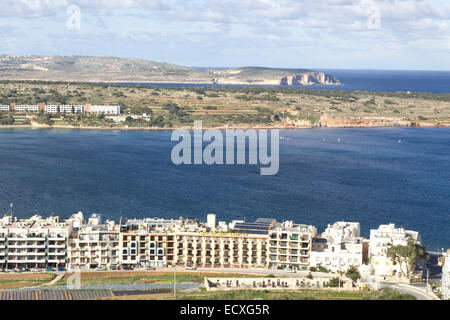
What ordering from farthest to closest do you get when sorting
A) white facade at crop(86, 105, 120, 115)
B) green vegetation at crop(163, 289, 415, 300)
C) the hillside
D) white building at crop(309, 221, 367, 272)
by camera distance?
the hillside → white facade at crop(86, 105, 120, 115) → white building at crop(309, 221, 367, 272) → green vegetation at crop(163, 289, 415, 300)

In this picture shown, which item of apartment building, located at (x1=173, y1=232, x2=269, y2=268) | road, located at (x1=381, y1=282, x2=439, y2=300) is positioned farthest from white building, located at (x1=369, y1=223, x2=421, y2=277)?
apartment building, located at (x1=173, y1=232, x2=269, y2=268)

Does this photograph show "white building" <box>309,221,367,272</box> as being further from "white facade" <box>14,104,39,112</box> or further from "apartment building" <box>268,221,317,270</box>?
"white facade" <box>14,104,39,112</box>

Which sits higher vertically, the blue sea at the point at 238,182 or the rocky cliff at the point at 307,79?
the rocky cliff at the point at 307,79

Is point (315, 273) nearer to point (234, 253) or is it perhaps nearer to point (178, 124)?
point (234, 253)

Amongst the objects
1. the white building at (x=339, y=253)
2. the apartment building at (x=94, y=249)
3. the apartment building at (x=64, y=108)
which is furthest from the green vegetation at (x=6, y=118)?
the white building at (x=339, y=253)

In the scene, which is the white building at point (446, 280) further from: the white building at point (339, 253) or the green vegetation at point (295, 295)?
the white building at point (339, 253)

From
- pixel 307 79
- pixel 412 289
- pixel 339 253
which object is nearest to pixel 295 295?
pixel 412 289

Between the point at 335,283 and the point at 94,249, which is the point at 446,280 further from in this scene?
the point at 94,249

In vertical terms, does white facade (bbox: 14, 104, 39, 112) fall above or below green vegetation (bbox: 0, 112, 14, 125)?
above
